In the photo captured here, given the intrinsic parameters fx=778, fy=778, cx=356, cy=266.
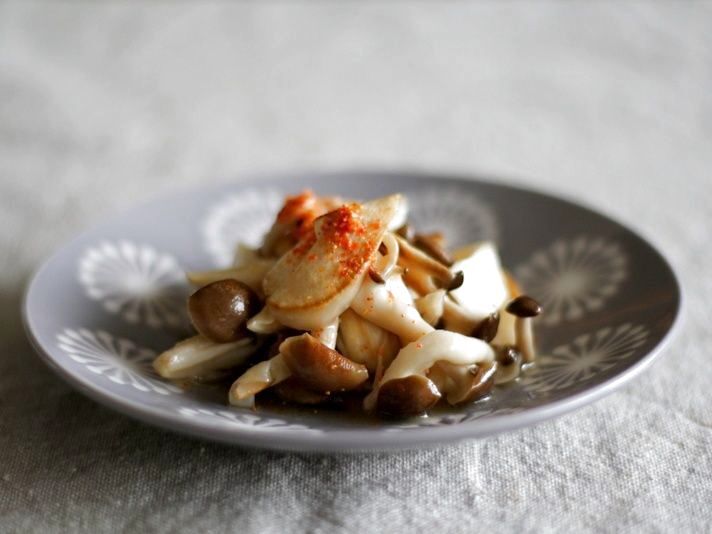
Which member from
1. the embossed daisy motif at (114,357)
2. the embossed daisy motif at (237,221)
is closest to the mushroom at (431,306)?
the embossed daisy motif at (114,357)

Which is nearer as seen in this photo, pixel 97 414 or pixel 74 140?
pixel 97 414

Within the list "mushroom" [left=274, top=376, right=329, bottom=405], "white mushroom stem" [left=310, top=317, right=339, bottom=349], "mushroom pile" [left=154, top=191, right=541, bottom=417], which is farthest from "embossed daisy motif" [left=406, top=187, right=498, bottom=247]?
"mushroom" [left=274, top=376, right=329, bottom=405]

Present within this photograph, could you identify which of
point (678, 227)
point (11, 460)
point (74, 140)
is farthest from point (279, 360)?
point (74, 140)

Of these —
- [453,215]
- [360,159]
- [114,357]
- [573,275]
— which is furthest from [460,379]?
[360,159]

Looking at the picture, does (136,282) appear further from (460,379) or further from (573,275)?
(573,275)

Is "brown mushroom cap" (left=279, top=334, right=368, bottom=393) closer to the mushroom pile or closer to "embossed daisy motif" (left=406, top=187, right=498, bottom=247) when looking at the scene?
the mushroom pile

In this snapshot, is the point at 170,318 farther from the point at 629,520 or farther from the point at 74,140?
the point at 74,140

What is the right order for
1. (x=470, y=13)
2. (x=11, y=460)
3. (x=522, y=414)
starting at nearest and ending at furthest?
(x=522, y=414) → (x=11, y=460) → (x=470, y=13)
